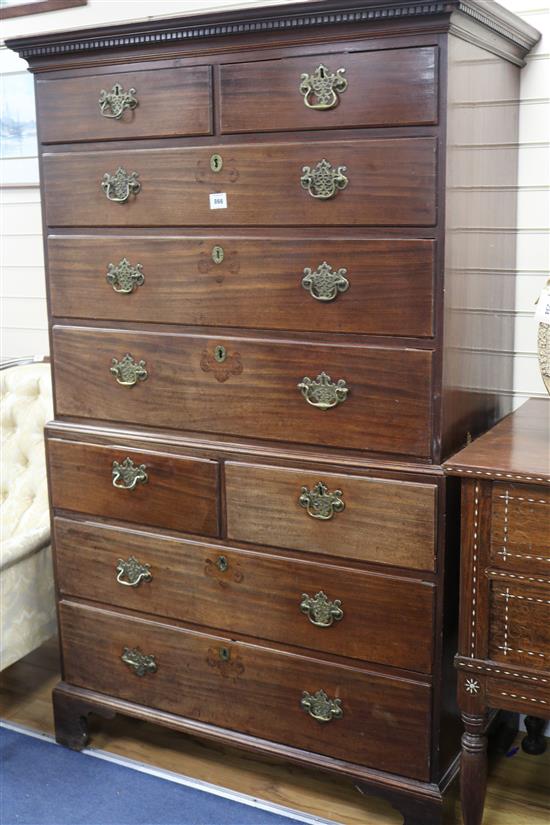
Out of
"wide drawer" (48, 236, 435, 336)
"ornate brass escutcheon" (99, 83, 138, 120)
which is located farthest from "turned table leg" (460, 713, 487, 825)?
"ornate brass escutcheon" (99, 83, 138, 120)

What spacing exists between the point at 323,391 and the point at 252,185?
53cm

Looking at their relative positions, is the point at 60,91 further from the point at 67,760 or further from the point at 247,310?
the point at 67,760

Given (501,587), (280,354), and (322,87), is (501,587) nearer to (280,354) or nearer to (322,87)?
(280,354)

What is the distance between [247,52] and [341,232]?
0.49 metres

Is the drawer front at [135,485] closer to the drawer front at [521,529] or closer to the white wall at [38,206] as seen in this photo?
the drawer front at [521,529]

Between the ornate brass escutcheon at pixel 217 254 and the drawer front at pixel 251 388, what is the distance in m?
0.20

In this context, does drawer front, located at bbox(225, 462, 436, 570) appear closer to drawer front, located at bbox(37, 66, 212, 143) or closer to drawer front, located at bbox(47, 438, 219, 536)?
drawer front, located at bbox(47, 438, 219, 536)

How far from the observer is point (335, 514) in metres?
2.46

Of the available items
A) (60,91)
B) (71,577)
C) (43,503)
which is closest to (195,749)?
(71,577)

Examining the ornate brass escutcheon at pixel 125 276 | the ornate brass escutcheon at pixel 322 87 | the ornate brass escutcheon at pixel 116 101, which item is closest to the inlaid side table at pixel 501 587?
the ornate brass escutcheon at pixel 322 87

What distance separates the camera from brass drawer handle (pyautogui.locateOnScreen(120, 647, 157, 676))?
9.43 feet

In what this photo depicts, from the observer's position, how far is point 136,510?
279 centimetres

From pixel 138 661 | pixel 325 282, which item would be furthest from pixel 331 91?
pixel 138 661

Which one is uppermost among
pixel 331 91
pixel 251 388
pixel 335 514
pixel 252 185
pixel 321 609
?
pixel 331 91
